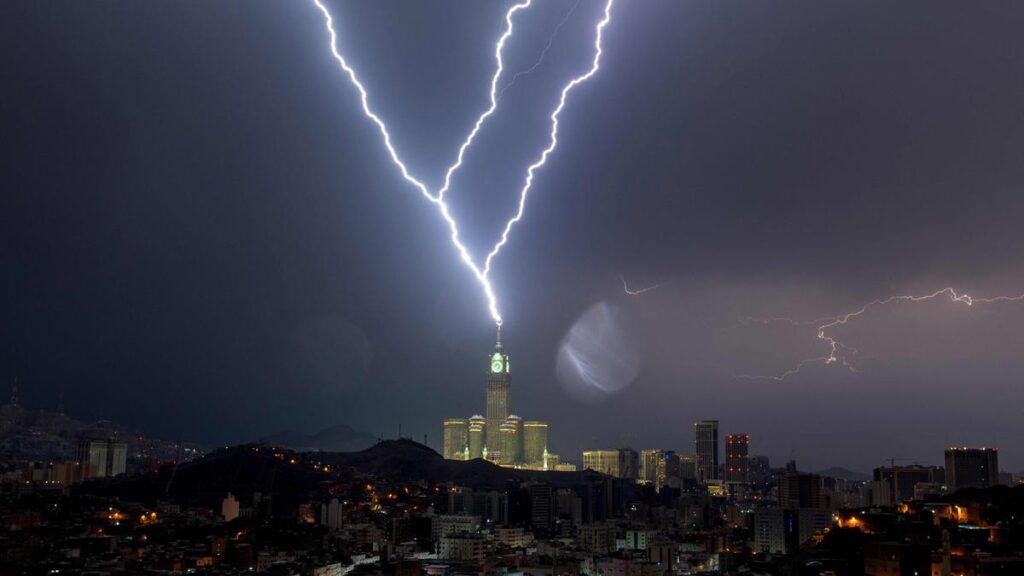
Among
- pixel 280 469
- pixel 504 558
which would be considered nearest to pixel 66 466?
pixel 280 469

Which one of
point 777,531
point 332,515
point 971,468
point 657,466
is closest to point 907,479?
point 971,468

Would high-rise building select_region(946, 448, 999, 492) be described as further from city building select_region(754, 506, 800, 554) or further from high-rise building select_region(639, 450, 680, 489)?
high-rise building select_region(639, 450, 680, 489)

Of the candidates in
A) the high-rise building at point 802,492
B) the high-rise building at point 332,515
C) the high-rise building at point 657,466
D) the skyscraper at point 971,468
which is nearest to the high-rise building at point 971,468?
the skyscraper at point 971,468

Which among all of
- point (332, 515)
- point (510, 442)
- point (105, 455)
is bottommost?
point (332, 515)

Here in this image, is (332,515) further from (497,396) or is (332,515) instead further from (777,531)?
(497,396)

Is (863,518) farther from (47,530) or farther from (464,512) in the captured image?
(464,512)

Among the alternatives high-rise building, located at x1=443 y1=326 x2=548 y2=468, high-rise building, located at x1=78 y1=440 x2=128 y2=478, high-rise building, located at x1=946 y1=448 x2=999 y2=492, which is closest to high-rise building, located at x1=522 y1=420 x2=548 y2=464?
high-rise building, located at x1=443 y1=326 x2=548 y2=468
